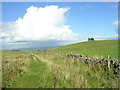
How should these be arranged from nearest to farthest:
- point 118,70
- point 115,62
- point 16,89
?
1. point 16,89
2. point 118,70
3. point 115,62

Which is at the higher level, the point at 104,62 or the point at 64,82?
the point at 104,62

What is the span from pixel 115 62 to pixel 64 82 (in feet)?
22.1

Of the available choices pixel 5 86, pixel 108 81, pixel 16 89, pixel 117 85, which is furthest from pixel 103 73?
pixel 5 86

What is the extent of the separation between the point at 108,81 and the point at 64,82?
12.2ft

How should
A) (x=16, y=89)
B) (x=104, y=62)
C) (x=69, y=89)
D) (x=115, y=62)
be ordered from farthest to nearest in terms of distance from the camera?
(x=104, y=62) → (x=115, y=62) → (x=16, y=89) → (x=69, y=89)

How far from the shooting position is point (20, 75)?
1523 cm

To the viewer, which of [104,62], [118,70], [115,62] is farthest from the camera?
[104,62]

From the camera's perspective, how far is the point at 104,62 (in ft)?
54.3

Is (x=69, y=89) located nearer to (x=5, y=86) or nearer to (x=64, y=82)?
(x=64, y=82)

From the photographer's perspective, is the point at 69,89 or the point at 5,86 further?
the point at 5,86

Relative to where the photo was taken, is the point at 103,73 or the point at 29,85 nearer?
the point at 29,85

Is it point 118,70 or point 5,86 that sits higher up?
point 118,70

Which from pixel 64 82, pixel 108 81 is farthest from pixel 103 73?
pixel 64 82

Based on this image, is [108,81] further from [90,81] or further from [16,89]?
[16,89]
